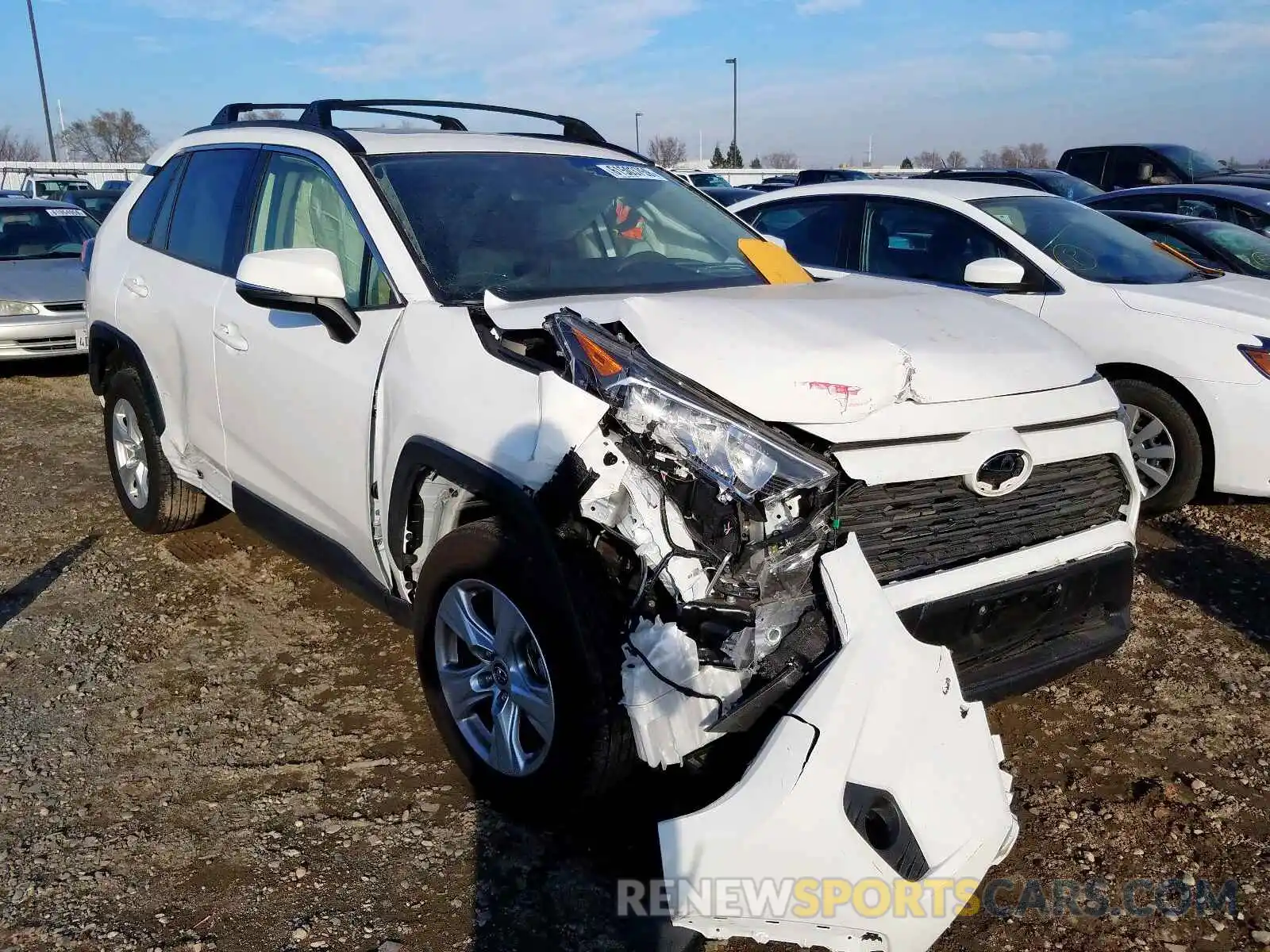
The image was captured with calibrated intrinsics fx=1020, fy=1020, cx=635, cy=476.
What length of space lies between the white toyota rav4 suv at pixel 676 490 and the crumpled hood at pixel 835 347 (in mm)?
11

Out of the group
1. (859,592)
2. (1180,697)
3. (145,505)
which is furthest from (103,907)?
(1180,697)

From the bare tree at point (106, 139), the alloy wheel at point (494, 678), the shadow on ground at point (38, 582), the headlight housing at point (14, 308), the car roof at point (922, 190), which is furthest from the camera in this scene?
the bare tree at point (106, 139)

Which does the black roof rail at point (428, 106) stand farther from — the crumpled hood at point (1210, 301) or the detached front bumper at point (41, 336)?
the detached front bumper at point (41, 336)

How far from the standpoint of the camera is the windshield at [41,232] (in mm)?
10117

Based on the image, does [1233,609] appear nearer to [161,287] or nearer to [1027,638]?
[1027,638]

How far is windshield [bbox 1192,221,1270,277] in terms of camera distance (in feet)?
22.3

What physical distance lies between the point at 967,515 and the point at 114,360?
4.14 metres

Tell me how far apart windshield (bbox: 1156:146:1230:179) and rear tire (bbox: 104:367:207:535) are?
14.1 m

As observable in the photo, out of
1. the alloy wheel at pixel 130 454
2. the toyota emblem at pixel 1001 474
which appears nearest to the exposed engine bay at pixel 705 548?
the toyota emblem at pixel 1001 474

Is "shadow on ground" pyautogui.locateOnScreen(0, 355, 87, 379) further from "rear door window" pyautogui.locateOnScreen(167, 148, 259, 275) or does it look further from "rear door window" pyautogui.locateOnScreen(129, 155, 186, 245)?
"rear door window" pyautogui.locateOnScreen(167, 148, 259, 275)

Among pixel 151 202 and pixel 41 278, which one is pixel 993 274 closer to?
pixel 151 202

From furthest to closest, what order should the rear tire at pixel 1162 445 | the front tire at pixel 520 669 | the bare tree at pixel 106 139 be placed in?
the bare tree at pixel 106 139 < the rear tire at pixel 1162 445 < the front tire at pixel 520 669

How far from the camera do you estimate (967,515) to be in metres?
2.61

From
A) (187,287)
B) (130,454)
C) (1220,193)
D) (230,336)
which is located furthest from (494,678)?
(1220,193)
